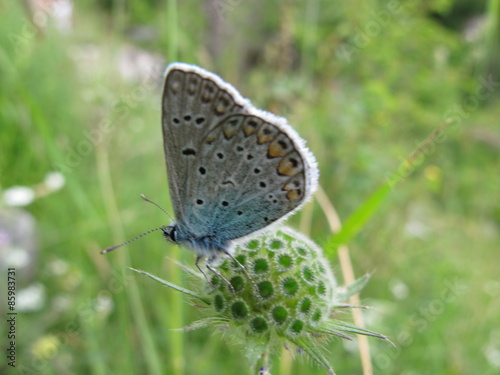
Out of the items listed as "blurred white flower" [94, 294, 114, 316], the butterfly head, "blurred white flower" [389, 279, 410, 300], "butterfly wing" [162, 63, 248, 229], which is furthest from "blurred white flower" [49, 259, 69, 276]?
"blurred white flower" [389, 279, 410, 300]

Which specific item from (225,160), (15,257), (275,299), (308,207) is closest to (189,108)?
(225,160)

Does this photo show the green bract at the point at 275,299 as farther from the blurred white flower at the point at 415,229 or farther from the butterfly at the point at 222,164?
the blurred white flower at the point at 415,229

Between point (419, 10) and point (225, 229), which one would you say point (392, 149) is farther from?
point (225, 229)

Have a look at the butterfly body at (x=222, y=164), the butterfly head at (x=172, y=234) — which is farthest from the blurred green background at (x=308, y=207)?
the butterfly body at (x=222, y=164)

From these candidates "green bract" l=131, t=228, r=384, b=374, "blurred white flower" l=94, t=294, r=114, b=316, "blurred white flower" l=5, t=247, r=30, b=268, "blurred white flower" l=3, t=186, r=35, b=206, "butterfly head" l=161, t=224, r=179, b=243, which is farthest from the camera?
"blurred white flower" l=3, t=186, r=35, b=206

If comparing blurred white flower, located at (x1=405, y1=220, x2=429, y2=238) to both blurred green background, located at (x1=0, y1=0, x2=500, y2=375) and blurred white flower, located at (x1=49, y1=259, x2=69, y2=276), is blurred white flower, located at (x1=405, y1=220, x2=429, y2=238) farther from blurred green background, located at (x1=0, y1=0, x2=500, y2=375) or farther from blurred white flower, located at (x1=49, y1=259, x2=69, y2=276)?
blurred white flower, located at (x1=49, y1=259, x2=69, y2=276)

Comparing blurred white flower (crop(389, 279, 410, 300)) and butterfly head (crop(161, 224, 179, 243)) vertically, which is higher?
butterfly head (crop(161, 224, 179, 243))
